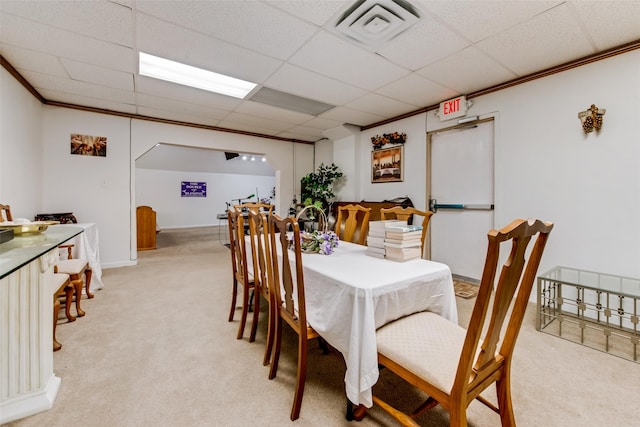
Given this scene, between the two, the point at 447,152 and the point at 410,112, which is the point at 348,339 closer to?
the point at 447,152

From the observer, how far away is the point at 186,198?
32.3ft

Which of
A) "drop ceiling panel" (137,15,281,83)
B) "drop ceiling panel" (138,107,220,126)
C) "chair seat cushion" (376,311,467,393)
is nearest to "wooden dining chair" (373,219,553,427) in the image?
"chair seat cushion" (376,311,467,393)

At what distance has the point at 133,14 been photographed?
1991 mm

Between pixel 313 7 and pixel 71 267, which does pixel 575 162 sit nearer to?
pixel 313 7

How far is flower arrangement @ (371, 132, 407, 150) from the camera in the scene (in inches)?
172

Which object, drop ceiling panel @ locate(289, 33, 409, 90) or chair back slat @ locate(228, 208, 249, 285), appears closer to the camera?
chair back slat @ locate(228, 208, 249, 285)

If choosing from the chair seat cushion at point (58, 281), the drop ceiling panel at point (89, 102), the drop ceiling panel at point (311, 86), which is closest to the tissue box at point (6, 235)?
the chair seat cushion at point (58, 281)

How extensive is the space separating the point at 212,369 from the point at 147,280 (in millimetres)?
2520

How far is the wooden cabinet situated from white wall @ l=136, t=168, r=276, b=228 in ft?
12.5

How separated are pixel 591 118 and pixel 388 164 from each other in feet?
8.33

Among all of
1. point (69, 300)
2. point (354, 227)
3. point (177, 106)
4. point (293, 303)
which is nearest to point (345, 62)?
point (354, 227)

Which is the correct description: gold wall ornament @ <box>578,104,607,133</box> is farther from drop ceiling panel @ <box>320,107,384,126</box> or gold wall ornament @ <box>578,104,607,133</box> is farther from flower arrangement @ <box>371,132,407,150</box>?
drop ceiling panel @ <box>320,107,384,126</box>

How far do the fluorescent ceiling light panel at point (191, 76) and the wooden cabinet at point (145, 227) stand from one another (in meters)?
3.62

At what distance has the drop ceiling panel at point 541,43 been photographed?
2064 millimetres
